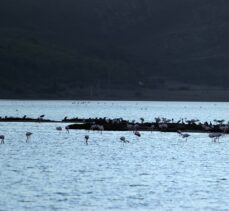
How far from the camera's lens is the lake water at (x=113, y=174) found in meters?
36.7

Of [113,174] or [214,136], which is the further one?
[214,136]

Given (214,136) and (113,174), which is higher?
(214,136)

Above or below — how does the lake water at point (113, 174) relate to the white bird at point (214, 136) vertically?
below

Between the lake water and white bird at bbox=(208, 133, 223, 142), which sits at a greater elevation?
white bird at bbox=(208, 133, 223, 142)

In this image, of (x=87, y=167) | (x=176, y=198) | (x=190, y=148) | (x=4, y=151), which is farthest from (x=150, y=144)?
(x=176, y=198)

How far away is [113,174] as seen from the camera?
148 feet

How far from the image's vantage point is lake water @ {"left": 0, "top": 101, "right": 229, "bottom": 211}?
36.7m

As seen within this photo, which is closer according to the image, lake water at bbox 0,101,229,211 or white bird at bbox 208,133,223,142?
lake water at bbox 0,101,229,211

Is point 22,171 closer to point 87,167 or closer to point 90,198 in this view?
point 87,167

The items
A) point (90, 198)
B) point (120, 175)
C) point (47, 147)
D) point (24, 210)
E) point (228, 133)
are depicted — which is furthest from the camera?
point (228, 133)

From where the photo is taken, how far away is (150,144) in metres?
64.5

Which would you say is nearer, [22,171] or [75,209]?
[75,209]

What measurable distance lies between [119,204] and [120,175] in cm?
839

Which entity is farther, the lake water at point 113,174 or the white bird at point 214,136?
the white bird at point 214,136
